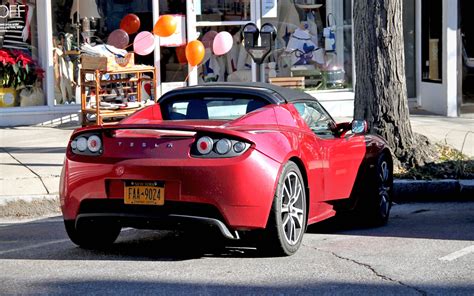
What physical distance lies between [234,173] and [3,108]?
9354mm

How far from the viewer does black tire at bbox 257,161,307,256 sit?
7.40 meters

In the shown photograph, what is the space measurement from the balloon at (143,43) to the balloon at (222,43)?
1077 mm

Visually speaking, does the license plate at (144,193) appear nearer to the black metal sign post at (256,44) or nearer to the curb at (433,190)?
the curb at (433,190)

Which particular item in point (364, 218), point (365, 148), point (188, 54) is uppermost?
point (188, 54)

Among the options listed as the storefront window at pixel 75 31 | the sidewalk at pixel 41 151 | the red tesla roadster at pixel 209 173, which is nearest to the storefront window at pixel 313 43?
the sidewalk at pixel 41 151

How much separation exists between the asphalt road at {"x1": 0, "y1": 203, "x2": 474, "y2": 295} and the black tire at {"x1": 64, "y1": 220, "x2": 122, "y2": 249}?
102 mm

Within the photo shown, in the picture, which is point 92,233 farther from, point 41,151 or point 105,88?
point 105,88

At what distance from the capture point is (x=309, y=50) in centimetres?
1706

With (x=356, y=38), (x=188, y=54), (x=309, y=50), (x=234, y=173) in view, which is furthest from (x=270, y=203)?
(x=309, y=50)

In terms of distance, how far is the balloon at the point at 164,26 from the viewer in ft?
51.2

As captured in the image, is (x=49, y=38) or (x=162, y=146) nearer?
(x=162, y=146)

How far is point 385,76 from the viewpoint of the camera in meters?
11.9

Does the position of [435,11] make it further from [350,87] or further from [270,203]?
[270,203]

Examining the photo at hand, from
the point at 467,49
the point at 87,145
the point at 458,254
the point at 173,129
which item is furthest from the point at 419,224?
the point at 467,49
